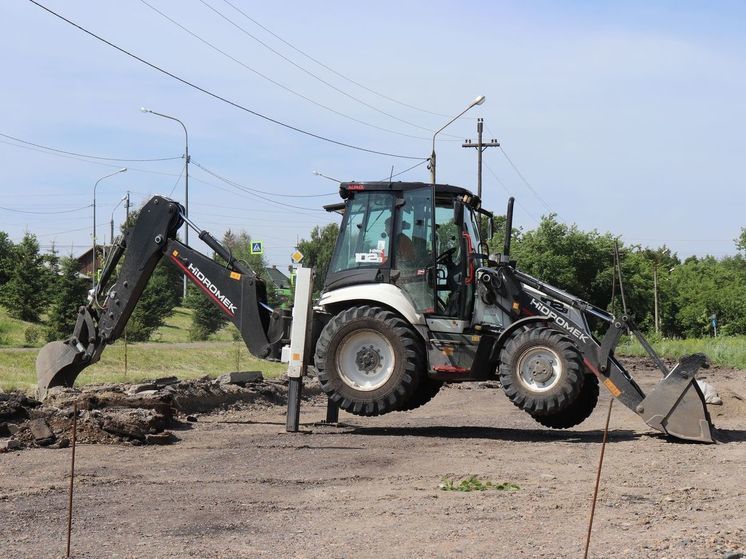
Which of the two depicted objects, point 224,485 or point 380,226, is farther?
point 380,226

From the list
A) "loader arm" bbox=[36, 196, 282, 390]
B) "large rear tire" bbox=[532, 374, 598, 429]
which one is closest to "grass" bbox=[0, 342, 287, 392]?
"loader arm" bbox=[36, 196, 282, 390]

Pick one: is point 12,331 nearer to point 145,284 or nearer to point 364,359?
point 145,284

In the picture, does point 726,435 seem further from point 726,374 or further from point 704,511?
point 726,374

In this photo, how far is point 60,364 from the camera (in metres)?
15.0

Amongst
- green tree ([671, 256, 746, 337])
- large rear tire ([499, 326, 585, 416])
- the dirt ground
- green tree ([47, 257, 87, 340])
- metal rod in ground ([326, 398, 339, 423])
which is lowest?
the dirt ground

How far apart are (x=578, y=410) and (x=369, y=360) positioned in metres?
2.89

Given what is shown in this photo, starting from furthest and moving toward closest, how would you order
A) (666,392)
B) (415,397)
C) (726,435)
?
1. (415,397)
2. (726,435)
3. (666,392)

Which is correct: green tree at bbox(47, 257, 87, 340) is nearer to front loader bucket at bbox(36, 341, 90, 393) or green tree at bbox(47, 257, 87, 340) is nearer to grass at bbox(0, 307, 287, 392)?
grass at bbox(0, 307, 287, 392)

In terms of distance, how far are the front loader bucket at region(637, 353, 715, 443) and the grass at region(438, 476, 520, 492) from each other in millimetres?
3478

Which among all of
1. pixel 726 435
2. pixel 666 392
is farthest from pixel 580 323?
pixel 726 435

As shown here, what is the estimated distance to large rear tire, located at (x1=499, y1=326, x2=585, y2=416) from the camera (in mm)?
12156

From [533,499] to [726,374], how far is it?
26202mm

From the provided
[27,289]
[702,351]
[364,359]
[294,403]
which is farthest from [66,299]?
[364,359]

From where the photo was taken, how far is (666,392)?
11.9 meters
